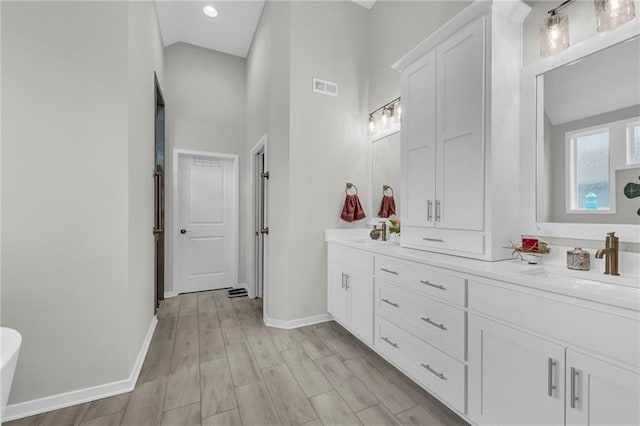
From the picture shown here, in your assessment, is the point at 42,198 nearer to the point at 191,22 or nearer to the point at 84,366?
the point at 84,366

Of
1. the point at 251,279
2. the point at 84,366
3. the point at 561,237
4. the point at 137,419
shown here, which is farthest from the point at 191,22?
the point at 561,237

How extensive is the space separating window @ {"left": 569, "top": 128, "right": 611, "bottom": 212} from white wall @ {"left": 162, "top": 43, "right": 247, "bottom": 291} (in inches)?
153

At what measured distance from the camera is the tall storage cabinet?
170 cm

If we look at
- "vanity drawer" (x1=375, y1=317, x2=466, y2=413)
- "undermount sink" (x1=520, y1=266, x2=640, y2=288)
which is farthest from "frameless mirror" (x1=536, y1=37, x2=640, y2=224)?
"vanity drawer" (x1=375, y1=317, x2=466, y2=413)

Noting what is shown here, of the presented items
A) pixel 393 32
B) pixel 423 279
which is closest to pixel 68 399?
pixel 423 279

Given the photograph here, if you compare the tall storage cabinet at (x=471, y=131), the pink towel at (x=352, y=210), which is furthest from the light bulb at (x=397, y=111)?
the pink towel at (x=352, y=210)

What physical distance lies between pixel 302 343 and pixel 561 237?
2122 millimetres

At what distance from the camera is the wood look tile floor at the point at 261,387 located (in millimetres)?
1651

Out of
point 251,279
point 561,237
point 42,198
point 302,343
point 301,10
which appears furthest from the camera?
point 251,279

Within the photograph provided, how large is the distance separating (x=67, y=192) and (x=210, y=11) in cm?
304

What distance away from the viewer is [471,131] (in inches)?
70.6

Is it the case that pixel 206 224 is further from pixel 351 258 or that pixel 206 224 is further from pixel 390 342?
pixel 390 342

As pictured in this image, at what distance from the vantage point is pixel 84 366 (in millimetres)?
1805

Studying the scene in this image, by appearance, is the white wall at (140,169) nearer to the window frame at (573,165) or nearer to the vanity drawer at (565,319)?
the vanity drawer at (565,319)
